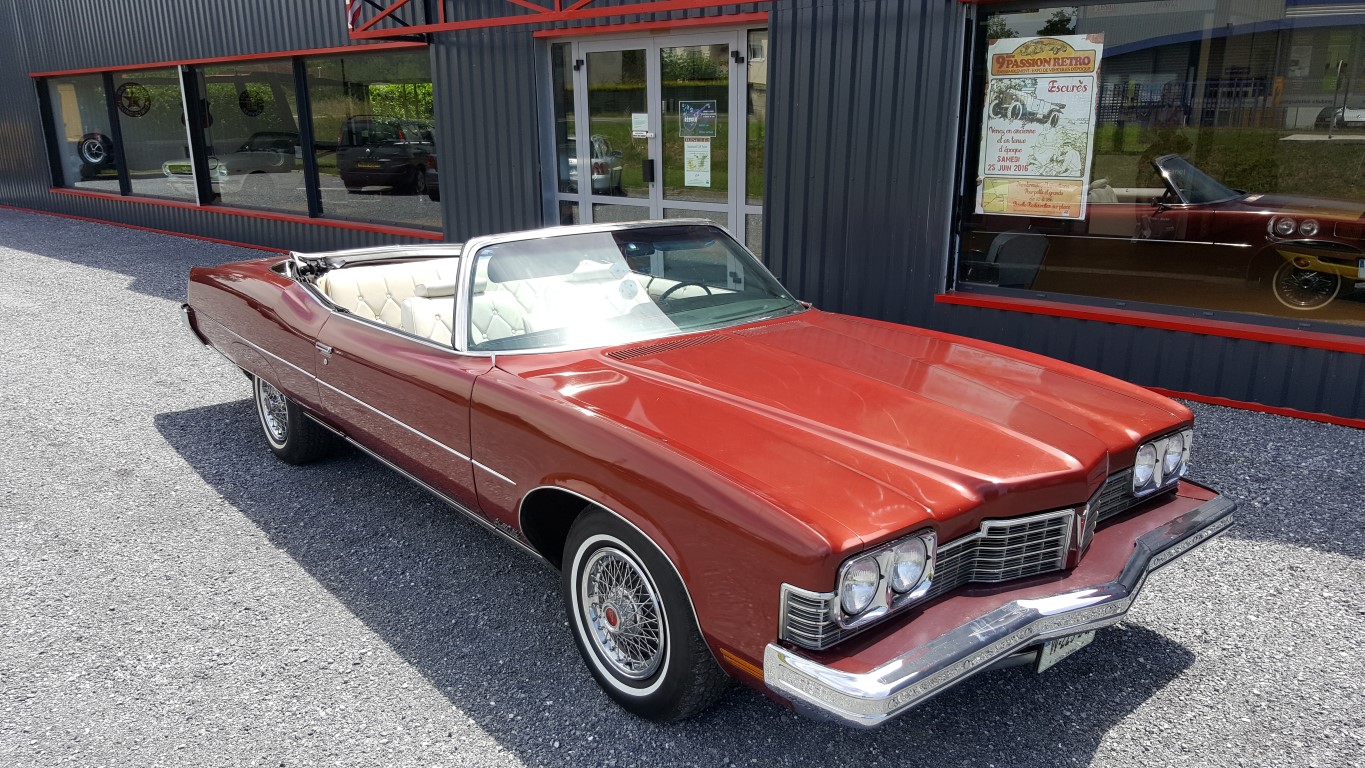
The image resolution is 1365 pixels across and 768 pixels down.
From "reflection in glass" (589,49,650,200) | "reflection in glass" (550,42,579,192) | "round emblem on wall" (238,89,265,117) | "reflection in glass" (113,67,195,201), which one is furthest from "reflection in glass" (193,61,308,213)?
"reflection in glass" (589,49,650,200)

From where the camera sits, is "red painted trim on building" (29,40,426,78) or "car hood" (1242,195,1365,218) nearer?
"car hood" (1242,195,1365,218)

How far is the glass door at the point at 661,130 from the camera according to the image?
303 inches

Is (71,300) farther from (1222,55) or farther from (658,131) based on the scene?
(1222,55)

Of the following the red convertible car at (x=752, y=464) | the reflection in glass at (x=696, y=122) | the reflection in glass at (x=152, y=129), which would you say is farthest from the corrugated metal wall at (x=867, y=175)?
the reflection in glass at (x=152, y=129)

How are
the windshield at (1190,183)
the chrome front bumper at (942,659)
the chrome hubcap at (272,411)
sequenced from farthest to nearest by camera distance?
the windshield at (1190,183)
the chrome hubcap at (272,411)
the chrome front bumper at (942,659)

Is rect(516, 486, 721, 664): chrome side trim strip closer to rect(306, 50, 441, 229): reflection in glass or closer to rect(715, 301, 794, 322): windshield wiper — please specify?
rect(715, 301, 794, 322): windshield wiper

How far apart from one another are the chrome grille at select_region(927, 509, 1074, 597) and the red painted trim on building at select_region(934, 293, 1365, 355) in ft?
12.6

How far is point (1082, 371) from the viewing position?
3680 mm

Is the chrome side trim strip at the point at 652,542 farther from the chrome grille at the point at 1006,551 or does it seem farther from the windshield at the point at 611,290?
the windshield at the point at 611,290

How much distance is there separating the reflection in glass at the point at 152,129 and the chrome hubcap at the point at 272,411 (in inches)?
416

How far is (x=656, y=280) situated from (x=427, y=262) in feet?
6.40

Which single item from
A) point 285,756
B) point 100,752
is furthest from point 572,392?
point 100,752

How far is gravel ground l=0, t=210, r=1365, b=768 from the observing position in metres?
2.82

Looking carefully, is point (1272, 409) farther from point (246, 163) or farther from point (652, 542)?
point (246, 163)
